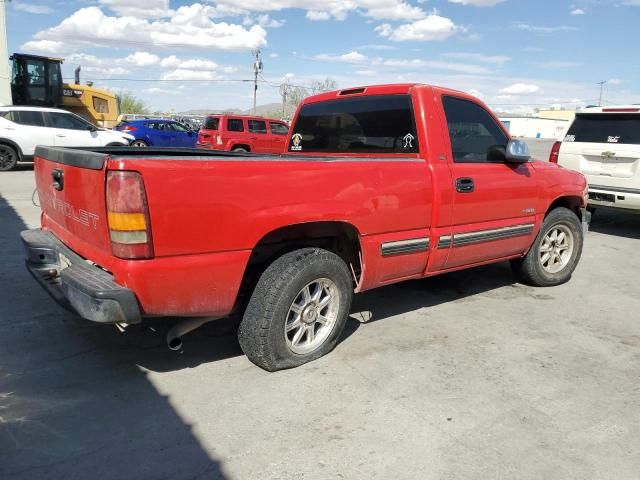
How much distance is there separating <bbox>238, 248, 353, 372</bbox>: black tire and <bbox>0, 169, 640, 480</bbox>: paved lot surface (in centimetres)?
15

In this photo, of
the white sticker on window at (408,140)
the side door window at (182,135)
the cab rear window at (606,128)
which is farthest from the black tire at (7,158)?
the cab rear window at (606,128)

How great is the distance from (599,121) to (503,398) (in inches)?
263

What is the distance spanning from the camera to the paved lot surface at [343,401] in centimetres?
251

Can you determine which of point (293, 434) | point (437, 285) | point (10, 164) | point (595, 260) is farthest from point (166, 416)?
point (10, 164)

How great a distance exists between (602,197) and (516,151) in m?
4.43

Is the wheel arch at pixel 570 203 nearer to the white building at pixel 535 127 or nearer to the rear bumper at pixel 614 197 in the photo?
the rear bumper at pixel 614 197

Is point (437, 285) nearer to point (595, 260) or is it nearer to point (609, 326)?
point (609, 326)

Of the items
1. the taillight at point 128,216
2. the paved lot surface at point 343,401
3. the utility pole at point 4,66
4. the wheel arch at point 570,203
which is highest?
the utility pole at point 4,66

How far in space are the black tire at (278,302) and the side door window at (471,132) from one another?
5.06 ft

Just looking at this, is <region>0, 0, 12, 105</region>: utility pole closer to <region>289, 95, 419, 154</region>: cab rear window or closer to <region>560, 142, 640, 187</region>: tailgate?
<region>289, 95, 419, 154</region>: cab rear window

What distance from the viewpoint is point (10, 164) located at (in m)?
13.8

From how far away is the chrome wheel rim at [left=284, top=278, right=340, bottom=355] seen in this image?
340 centimetres

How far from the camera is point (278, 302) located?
317 centimetres

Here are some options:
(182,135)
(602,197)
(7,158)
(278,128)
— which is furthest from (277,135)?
(602,197)
